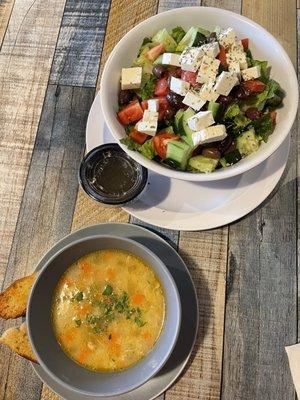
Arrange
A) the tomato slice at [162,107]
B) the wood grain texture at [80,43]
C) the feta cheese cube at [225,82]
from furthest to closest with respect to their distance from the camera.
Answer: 1. the wood grain texture at [80,43]
2. the tomato slice at [162,107]
3. the feta cheese cube at [225,82]

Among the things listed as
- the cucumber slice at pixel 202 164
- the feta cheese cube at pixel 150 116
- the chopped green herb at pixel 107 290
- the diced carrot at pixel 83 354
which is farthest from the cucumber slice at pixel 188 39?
the diced carrot at pixel 83 354

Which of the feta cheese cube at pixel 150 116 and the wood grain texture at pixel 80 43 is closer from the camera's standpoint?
the feta cheese cube at pixel 150 116

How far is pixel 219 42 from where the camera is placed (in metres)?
1.84

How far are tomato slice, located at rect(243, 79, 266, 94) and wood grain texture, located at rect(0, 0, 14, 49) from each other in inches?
51.0

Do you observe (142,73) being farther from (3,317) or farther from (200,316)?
(3,317)

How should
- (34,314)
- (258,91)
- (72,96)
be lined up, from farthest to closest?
(72,96)
(258,91)
(34,314)

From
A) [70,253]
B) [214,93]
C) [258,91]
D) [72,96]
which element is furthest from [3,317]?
[258,91]

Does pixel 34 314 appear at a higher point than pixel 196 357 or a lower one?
higher

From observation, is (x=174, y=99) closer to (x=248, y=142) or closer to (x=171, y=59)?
(x=171, y=59)

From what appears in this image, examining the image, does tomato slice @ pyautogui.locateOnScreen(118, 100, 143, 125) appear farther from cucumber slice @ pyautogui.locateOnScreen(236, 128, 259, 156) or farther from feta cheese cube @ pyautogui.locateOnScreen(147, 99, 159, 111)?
cucumber slice @ pyautogui.locateOnScreen(236, 128, 259, 156)

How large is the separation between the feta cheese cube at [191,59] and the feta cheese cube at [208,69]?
A: 0.07ft

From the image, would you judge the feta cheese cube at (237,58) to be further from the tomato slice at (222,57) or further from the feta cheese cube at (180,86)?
the feta cheese cube at (180,86)

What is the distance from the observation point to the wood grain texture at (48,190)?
189cm

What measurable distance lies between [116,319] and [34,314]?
29 centimetres
